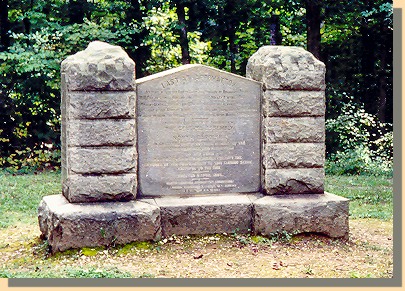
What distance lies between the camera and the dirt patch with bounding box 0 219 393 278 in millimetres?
5871

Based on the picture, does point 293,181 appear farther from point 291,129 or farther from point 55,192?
point 55,192

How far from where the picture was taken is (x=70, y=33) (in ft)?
46.3

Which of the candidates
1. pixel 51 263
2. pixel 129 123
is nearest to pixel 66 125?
pixel 129 123

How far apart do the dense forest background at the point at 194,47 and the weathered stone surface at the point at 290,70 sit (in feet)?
20.7

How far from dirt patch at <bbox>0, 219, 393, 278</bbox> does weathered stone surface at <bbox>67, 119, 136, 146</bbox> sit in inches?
46.1

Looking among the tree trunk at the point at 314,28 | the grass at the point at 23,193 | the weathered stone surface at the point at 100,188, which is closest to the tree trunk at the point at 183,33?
the tree trunk at the point at 314,28

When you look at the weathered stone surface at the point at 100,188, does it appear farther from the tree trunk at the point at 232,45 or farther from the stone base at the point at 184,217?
the tree trunk at the point at 232,45

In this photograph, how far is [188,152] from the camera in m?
6.93

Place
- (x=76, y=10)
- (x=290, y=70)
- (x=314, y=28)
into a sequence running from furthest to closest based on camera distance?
(x=76, y=10) < (x=314, y=28) < (x=290, y=70)

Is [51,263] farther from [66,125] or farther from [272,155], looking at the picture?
[272,155]

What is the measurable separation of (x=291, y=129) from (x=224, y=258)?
180cm

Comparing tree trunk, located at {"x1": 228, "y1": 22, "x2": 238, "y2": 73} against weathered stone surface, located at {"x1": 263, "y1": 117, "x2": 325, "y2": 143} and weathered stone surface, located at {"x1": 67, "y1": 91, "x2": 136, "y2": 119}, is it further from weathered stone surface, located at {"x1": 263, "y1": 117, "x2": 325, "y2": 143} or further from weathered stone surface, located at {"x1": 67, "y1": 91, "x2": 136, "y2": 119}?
weathered stone surface, located at {"x1": 67, "y1": 91, "x2": 136, "y2": 119}

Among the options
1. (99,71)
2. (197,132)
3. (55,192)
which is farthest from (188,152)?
(55,192)

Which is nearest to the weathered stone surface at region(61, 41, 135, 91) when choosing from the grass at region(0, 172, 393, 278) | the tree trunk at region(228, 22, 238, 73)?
the grass at region(0, 172, 393, 278)
